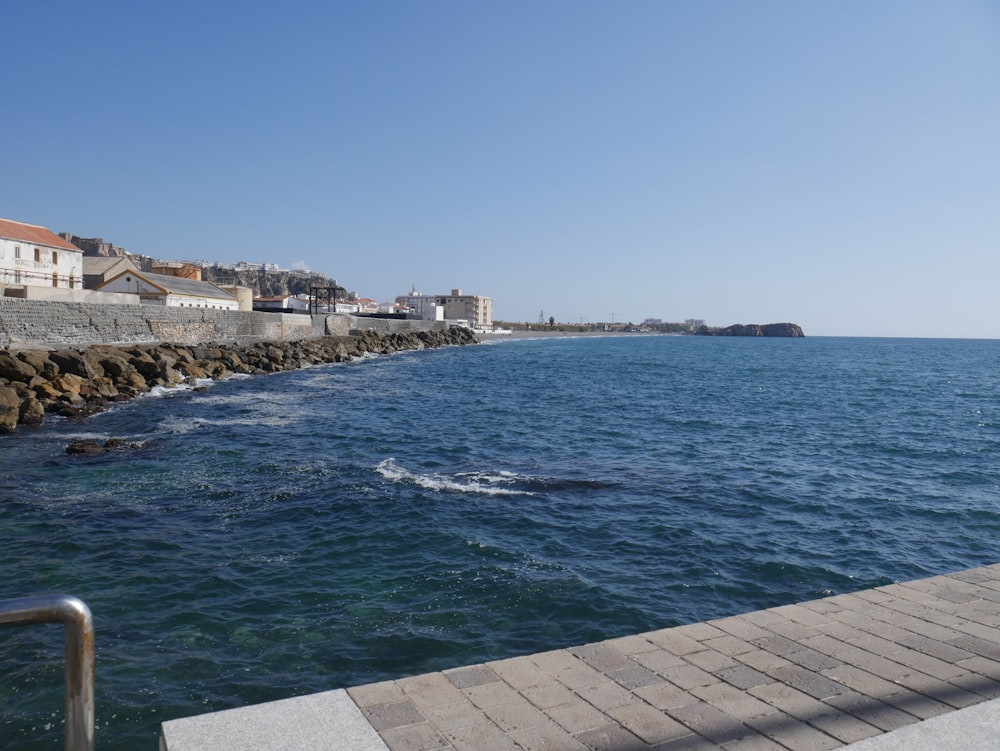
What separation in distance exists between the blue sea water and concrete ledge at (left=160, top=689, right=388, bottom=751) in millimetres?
2355

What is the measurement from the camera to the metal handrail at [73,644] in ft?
8.16

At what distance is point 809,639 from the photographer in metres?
4.86

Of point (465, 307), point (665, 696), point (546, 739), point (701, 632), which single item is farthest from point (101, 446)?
point (465, 307)

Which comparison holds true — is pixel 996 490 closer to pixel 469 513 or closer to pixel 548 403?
pixel 469 513

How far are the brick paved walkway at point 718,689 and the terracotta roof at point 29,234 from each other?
149 ft

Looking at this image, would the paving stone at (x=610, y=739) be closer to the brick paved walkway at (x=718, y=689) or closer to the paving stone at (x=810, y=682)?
the brick paved walkway at (x=718, y=689)

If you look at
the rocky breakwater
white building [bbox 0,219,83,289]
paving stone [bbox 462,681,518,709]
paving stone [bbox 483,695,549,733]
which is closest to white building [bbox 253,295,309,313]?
white building [bbox 0,219,83,289]

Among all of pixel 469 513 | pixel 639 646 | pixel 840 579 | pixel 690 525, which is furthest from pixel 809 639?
pixel 469 513

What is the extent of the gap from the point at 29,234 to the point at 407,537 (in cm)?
4306

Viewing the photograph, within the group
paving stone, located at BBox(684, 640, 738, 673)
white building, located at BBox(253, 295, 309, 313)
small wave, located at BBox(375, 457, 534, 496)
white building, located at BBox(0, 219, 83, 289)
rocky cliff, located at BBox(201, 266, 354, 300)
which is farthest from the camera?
rocky cliff, located at BBox(201, 266, 354, 300)

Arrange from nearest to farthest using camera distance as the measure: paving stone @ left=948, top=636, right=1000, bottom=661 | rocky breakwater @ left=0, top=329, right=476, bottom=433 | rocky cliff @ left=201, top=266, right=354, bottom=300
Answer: paving stone @ left=948, top=636, right=1000, bottom=661 → rocky breakwater @ left=0, top=329, right=476, bottom=433 → rocky cliff @ left=201, top=266, right=354, bottom=300

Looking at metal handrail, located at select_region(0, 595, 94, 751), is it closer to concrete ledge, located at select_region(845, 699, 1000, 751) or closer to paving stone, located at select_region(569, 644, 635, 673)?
paving stone, located at select_region(569, 644, 635, 673)

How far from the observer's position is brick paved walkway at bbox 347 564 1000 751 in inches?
142

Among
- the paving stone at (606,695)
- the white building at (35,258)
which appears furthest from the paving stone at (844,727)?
the white building at (35,258)
